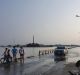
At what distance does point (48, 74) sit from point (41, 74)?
2.13 ft

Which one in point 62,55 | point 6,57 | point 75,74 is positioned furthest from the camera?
point 62,55

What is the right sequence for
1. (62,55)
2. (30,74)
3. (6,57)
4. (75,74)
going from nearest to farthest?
(75,74) → (30,74) → (6,57) → (62,55)

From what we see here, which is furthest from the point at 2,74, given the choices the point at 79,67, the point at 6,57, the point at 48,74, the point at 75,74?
the point at 6,57

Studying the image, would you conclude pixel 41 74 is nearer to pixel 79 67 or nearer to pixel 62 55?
pixel 79 67

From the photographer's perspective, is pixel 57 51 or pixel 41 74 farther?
pixel 57 51

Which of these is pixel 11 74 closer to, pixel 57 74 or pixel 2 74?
pixel 2 74

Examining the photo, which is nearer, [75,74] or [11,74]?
[75,74]

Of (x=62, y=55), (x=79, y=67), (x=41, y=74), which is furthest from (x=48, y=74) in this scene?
(x=62, y=55)

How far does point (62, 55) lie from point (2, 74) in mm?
34157

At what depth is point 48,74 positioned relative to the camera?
71.5 feet

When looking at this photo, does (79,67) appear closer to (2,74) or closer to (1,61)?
(2,74)

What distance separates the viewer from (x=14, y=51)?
35719 millimetres

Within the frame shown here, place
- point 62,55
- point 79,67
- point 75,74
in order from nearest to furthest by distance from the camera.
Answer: point 75,74 → point 79,67 → point 62,55

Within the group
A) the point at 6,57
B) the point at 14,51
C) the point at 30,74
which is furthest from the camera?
the point at 14,51
